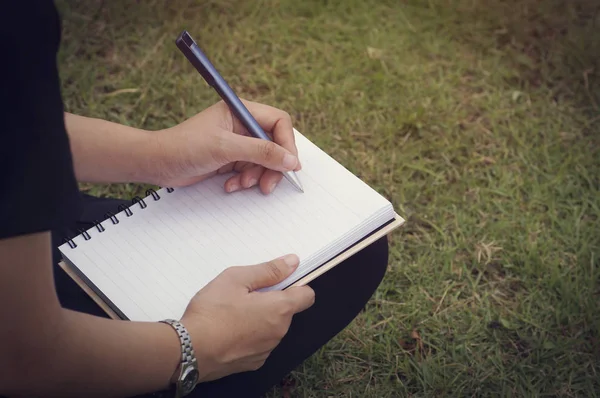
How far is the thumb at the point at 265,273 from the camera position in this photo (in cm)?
110

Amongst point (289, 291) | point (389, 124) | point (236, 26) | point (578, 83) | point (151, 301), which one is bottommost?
point (578, 83)

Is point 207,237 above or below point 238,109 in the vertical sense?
below

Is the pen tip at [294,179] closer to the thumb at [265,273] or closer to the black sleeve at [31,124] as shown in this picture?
the thumb at [265,273]

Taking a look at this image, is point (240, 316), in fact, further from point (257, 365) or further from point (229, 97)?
point (229, 97)

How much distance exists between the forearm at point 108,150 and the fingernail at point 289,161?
254 mm

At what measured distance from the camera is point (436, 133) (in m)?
2.25

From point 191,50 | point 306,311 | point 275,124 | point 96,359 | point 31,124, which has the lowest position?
point 306,311

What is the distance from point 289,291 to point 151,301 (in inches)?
9.2

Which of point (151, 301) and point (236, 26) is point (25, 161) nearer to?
point (151, 301)

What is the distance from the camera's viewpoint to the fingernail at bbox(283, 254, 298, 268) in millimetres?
1135

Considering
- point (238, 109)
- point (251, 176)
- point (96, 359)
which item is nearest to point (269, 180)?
point (251, 176)

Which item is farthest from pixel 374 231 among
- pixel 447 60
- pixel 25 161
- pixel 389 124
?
pixel 447 60

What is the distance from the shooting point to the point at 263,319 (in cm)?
108

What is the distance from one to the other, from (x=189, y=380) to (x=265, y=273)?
0.68 ft
